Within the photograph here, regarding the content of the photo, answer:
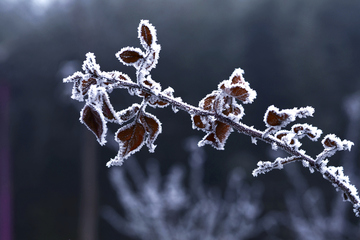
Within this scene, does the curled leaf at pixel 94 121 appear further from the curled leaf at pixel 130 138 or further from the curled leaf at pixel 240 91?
the curled leaf at pixel 240 91


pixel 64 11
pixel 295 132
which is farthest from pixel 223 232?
pixel 64 11

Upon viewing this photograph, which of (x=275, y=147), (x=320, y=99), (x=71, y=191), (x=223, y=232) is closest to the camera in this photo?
(x=275, y=147)

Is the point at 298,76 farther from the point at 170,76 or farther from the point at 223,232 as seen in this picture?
the point at 223,232

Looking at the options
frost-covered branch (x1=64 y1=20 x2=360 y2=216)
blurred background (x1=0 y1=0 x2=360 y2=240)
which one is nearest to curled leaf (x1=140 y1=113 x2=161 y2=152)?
frost-covered branch (x1=64 y1=20 x2=360 y2=216)

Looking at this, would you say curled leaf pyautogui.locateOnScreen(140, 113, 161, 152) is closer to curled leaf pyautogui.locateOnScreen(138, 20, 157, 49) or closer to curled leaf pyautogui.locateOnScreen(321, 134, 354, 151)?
curled leaf pyautogui.locateOnScreen(138, 20, 157, 49)

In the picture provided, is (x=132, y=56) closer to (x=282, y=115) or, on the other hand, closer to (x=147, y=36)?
(x=147, y=36)

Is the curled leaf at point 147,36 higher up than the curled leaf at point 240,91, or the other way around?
the curled leaf at point 147,36

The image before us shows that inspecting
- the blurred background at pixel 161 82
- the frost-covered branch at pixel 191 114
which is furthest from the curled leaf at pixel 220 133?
the blurred background at pixel 161 82

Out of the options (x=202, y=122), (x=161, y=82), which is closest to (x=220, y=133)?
(x=202, y=122)
